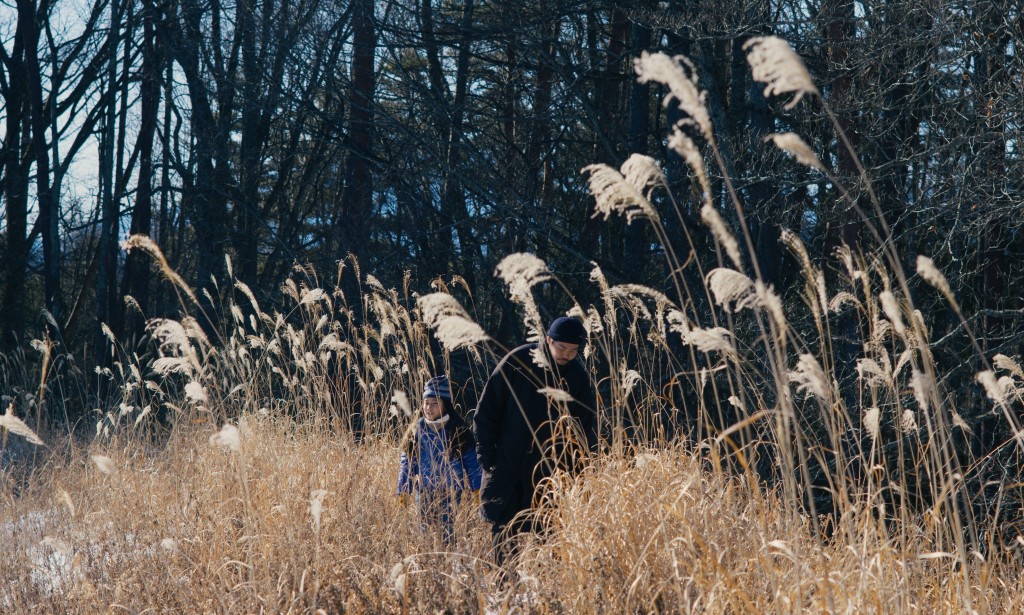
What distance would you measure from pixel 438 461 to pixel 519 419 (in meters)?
0.45

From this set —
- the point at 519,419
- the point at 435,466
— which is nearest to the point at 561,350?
the point at 519,419

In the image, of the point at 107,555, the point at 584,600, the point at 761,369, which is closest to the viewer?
the point at 584,600

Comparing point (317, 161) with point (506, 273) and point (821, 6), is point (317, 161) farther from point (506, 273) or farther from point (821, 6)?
point (506, 273)

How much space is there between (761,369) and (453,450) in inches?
178

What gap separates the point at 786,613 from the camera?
Answer: 2.58m

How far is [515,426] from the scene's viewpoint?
4.45m

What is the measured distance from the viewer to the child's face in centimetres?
455

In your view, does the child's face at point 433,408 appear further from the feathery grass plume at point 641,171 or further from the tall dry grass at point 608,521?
the feathery grass plume at point 641,171

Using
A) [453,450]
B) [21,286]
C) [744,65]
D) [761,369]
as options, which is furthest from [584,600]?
[21,286]

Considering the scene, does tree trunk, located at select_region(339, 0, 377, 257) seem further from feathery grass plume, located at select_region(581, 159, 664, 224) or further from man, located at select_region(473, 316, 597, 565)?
feathery grass plume, located at select_region(581, 159, 664, 224)

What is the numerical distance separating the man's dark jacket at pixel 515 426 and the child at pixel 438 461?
16 centimetres

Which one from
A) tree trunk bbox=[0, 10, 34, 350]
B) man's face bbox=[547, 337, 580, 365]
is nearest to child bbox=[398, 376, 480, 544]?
man's face bbox=[547, 337, 580, 365]

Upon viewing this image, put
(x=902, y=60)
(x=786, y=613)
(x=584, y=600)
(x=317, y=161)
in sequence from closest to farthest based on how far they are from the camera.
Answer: (x=786, y=613) → (x=584, y=600) → (x=902, y=60) → (x=317, y=161)

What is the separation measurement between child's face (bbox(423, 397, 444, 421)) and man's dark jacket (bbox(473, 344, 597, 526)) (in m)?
0.20
